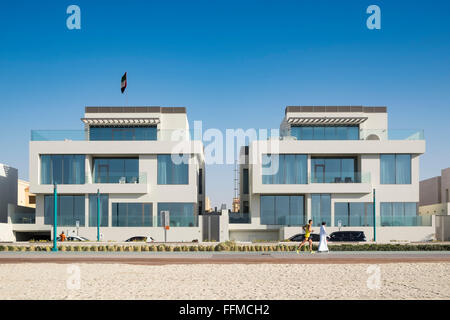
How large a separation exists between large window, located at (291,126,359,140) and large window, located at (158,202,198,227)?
1097 cm

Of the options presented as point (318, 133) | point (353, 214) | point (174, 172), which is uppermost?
point (318, 133)

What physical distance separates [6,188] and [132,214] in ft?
51.1

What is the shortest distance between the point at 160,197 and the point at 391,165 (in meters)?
19.7

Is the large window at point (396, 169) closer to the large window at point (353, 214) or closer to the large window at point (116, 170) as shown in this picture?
the large window at point (353, 214)

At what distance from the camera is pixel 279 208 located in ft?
142

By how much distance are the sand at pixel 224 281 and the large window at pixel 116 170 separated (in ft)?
78.0

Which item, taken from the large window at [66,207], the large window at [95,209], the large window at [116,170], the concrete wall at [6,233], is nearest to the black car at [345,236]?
the large window at [116,170]

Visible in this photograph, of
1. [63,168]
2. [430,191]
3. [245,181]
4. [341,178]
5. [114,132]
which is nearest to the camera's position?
[63,168]

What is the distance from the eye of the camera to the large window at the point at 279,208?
42.9m

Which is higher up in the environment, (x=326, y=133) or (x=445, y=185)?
(x=326, y=133)

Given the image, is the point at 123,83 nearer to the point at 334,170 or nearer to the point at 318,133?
the point at 318,133

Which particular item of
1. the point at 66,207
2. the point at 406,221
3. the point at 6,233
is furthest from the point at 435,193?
the point at 6,233

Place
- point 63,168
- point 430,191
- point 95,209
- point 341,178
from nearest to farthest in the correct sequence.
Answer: point 95,209 < point 63,168 < point 341,178 < point 430,191

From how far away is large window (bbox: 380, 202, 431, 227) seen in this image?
1651 inches
